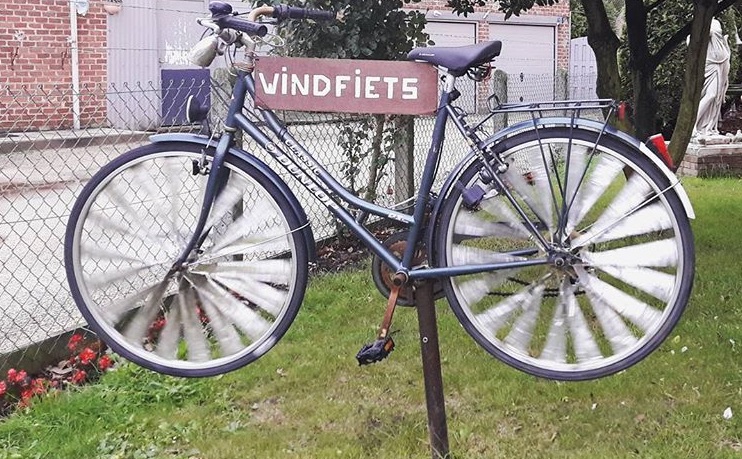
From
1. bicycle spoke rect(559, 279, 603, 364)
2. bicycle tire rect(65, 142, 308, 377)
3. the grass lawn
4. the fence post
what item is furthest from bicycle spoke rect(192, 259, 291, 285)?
the fence post

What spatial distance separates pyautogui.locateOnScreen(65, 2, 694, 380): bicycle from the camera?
231 cm

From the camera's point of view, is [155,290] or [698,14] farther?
[698,14]

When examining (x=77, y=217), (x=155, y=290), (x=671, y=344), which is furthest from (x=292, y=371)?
(x=671, y=344)

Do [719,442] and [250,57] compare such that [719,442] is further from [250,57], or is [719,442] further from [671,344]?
[250,57]

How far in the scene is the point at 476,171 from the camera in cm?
236

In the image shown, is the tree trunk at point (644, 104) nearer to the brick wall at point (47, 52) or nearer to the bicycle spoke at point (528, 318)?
the bicycle spoke at point (528, 318)

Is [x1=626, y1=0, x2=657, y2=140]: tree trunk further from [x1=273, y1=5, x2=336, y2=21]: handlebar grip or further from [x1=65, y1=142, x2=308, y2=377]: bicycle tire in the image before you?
[x1=65, y1=142, x2=308, y2=377]: bicycle tire

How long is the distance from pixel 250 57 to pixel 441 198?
A: 720 millimetres

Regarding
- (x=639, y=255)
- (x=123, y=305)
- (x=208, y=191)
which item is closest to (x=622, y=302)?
(x=639, y=255)

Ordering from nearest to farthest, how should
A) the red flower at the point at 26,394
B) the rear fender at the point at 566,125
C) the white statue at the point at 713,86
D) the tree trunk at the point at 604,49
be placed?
the rear fender at the point at 566,125
the red flower at the point at 26,394
the tree trunk at the point at 604,49
the white statue at the point at 713,86

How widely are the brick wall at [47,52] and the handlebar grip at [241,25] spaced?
906 cm

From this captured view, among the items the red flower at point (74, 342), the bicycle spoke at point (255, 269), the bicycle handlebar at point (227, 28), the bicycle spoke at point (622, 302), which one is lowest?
the red flower at point (74, 342)

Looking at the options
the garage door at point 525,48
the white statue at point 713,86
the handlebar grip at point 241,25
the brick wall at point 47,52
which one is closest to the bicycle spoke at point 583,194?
the handlebar grip at point 241,25

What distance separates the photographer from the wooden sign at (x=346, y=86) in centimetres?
244
